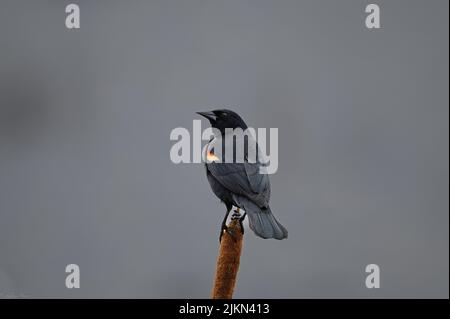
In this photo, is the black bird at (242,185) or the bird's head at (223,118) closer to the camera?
the black bird at (242,185)

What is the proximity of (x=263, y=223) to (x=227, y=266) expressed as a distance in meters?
1.78

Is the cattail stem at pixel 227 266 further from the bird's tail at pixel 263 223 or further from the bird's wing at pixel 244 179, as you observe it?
the bird's wing at pixel 244 179

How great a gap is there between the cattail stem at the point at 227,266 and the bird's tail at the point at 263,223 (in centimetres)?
91

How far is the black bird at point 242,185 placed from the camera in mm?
6066

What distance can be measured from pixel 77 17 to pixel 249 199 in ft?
16.6

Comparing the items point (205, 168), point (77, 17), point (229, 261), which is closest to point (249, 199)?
point (205, 168)

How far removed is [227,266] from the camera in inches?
172

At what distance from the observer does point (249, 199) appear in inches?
257

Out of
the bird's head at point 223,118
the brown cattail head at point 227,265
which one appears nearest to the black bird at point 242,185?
the bird's head at point 223,118

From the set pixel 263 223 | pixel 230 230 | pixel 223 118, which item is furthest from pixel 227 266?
pixel 223 118

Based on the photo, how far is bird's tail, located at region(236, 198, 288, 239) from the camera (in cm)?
590

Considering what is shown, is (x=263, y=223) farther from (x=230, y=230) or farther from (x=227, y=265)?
(x=227, y=265)

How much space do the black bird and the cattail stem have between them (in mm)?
1065

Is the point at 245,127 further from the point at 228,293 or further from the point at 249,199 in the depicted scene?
the point at 228,293
